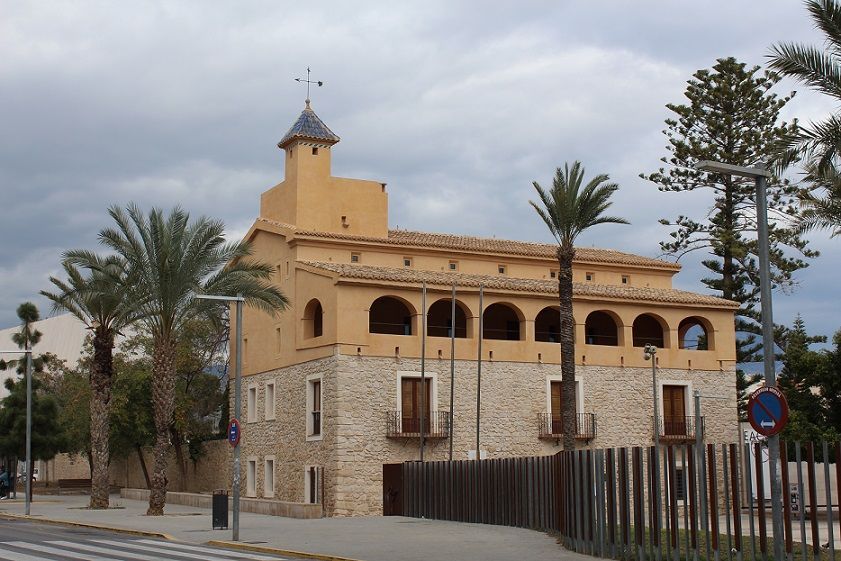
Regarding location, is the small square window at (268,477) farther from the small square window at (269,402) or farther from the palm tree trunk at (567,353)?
the palm tree trunk at (567,353)

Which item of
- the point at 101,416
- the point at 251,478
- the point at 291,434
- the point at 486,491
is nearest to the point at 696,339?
the point at 291,434

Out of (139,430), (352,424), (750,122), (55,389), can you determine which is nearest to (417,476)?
(352,424)

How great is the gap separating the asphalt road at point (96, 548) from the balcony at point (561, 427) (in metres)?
17.7

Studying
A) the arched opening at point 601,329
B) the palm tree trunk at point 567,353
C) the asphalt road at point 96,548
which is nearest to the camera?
the asphalt road at point 96,548

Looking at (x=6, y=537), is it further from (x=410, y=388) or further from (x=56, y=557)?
(x=410, y=388)

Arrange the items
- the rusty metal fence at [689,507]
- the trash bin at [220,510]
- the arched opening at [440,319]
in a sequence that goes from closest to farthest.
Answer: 1. the rusty metal fence at [689,507]
2. the trash bin at [220,510]
3. the arched opening at [440,319]

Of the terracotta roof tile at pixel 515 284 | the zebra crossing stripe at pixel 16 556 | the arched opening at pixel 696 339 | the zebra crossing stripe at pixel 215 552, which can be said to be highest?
the terracotta roof tile at pixel 515 284

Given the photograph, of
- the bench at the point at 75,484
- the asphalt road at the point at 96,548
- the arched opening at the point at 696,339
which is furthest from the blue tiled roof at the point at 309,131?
the bench at the point at 75,484

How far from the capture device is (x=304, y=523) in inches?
1173

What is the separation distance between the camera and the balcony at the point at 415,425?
1416 inches

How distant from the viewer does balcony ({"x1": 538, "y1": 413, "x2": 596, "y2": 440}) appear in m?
38.6

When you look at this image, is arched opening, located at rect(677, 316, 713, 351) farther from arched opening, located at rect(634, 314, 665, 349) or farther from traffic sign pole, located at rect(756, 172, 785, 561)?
traffic sign pole, located at rect(756, 172, 785, 561)

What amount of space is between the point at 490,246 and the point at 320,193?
24.8 ft

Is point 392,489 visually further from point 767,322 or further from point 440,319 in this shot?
point 767,322
